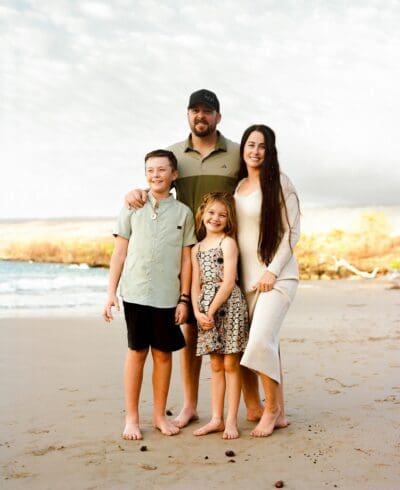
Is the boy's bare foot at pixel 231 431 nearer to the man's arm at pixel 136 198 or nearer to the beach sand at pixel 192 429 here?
the beach sand at pixel 192 429

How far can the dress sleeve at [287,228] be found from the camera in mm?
4297

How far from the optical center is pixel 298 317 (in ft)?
39.4

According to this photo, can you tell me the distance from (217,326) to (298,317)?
7905 millimetres

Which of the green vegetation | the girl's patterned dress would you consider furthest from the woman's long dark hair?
the green vegetation

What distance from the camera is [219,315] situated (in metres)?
4.34

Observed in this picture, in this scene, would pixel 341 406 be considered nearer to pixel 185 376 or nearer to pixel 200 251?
pixel 185 376

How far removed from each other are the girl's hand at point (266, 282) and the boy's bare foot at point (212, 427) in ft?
3.04

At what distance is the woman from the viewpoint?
13.9 ft

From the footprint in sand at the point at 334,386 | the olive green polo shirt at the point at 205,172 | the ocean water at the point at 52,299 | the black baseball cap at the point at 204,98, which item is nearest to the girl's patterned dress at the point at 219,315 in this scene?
the olive green polo shirt at the point at 205,172

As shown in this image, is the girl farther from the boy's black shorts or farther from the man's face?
the man's face

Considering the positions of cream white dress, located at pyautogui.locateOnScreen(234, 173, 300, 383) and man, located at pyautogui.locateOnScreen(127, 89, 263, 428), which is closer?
cream white dress, located at pyautogui.locateOnScreen(234, 173, 300, 383)

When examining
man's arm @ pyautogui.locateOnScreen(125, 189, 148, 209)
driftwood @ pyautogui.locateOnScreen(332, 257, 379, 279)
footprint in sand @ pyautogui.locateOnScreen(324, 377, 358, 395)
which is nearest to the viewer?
man's arm @ pyautogui.locateOnScreen(125, 189, 148, 209)

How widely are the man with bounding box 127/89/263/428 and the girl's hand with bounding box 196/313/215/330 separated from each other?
351mm

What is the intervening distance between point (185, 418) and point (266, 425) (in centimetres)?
62
